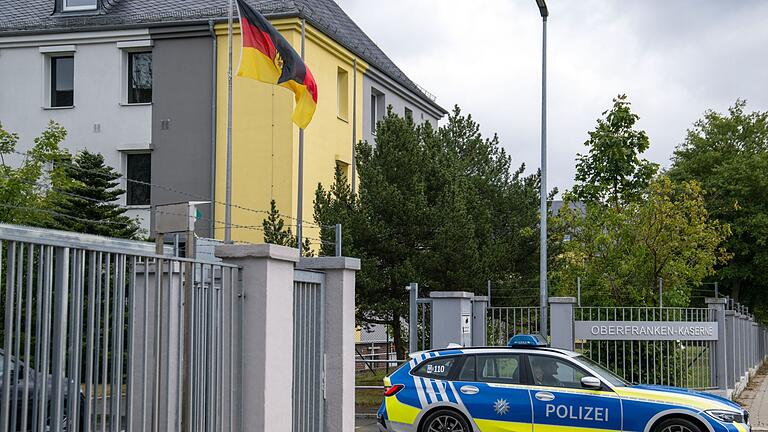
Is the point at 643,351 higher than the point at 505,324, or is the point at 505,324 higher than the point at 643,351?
the point at 505,324

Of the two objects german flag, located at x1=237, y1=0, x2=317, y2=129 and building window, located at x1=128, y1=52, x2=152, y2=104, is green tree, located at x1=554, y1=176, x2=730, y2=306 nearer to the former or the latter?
german flag, located at x1=237, y1=0, x2=317, y2=129

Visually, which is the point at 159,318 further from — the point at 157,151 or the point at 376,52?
the point at 376,52

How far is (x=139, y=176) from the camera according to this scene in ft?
104

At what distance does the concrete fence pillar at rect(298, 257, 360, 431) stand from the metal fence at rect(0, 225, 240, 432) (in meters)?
1.93

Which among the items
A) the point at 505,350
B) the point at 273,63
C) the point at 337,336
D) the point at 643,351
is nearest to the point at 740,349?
the point at 643,351

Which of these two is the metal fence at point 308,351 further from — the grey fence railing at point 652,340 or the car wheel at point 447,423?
the grey fence railing at point 652,340

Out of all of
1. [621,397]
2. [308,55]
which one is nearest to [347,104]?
[308,55]

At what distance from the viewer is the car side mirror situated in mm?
13625

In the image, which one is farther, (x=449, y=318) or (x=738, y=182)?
(x=738, y=182)

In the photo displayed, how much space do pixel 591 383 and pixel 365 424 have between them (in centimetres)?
660

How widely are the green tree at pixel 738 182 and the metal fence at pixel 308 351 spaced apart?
36.0 meters

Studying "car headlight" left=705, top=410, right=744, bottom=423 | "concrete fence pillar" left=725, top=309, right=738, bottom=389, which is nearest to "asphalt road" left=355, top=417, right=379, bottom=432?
"car headlight" left=705, top=410, right=744, bottom=423

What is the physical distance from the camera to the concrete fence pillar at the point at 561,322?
2009 centimetres

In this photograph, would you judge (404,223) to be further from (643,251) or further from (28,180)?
(28,180)
